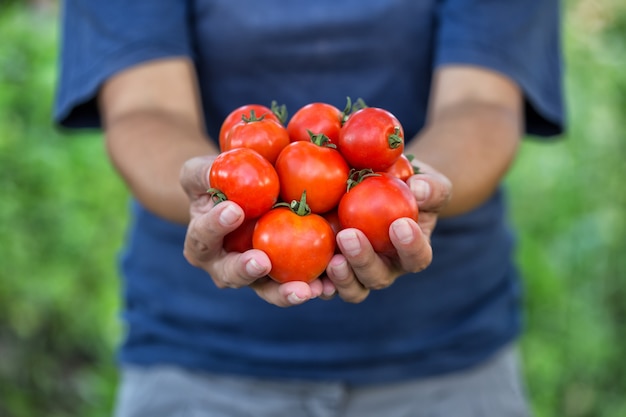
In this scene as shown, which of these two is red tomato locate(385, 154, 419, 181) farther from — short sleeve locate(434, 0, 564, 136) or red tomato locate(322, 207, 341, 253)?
short sleeve locate(434, 0, 564, 136)

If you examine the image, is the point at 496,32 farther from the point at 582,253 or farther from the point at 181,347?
the point at 582,253

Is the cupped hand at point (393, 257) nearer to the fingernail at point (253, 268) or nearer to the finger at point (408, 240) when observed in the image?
the finger at point (408, 240)

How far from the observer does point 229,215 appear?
1.24 metres

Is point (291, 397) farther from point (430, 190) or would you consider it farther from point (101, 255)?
point (101, 255)

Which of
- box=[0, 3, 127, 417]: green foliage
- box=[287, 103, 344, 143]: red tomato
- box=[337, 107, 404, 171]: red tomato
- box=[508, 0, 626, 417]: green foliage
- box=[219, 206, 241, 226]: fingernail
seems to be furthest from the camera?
box=[508, 0, 626, 417]: green foliage

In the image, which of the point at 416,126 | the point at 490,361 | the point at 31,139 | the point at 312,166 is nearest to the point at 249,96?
the point at 416,126

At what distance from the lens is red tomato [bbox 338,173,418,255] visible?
1298 millimetres

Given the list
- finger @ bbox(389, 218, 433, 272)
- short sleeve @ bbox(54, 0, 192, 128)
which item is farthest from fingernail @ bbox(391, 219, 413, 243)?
short sleeve @ bbox(54, 0, 192, 128)

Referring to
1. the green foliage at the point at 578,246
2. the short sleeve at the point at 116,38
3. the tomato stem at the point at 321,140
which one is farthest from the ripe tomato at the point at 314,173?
the green foliage at the point at 578,246

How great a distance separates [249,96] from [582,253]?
2076 mm

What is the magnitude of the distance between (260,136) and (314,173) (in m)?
0.14

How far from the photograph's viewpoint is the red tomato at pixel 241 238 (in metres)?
1.39

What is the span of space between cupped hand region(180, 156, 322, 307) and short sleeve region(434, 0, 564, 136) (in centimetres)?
67

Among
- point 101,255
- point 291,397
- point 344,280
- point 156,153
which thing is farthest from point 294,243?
point 101,255
